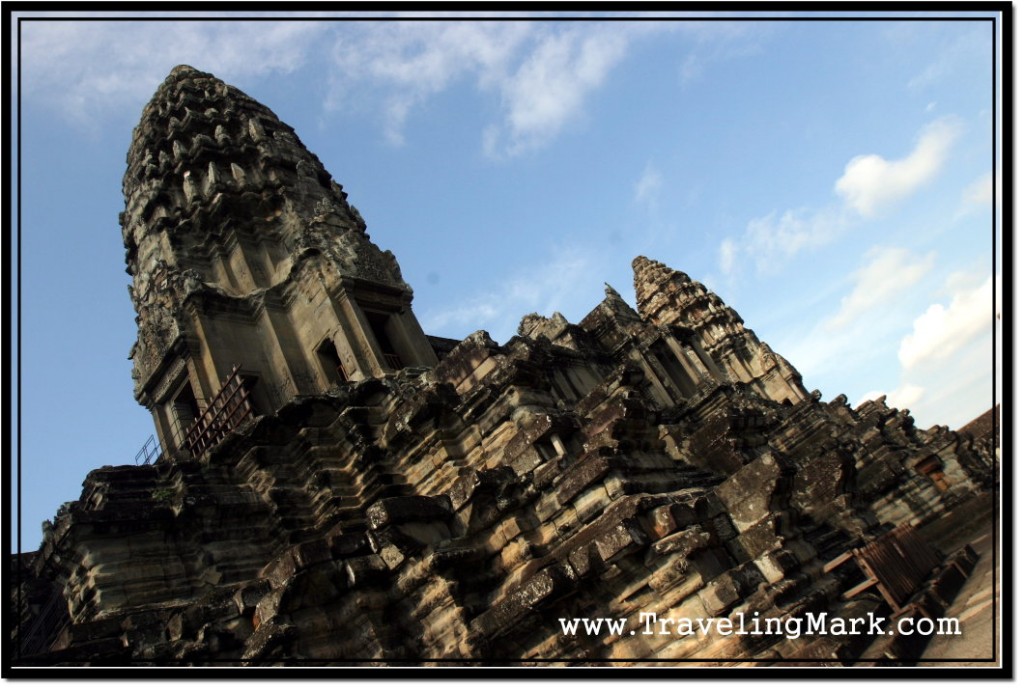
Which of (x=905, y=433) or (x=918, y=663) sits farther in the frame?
(x=905, y=433)

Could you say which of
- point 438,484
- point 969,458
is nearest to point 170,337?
point 438,484

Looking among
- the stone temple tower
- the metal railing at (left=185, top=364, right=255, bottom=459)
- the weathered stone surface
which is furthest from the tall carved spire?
the metal railing at (left=185, top=364, right=255, bottom=459)

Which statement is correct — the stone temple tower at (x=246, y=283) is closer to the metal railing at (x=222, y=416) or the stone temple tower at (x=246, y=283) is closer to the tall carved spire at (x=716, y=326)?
the metal railing at (x=222, y=416)

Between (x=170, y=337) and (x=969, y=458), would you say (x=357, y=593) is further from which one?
(x=969, y=458)

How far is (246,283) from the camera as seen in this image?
17094 mm

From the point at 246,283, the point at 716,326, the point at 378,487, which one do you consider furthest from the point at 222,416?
the point at 716,326

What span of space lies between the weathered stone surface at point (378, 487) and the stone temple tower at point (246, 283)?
74 millimetres

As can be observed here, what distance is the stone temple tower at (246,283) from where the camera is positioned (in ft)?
49.7

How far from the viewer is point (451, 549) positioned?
7.70m

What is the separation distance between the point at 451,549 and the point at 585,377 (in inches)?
449

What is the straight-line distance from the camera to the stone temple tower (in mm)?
15141

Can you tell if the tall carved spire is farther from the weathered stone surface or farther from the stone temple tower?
the stone temple tower

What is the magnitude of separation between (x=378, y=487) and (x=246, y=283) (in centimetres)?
874

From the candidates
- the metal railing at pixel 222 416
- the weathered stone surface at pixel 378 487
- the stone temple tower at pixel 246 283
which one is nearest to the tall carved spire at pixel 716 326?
the weathered stone surface at pixel 378 487
